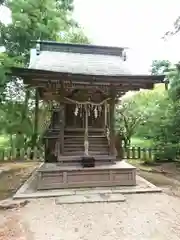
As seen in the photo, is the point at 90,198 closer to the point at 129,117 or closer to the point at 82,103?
the point at 82,103

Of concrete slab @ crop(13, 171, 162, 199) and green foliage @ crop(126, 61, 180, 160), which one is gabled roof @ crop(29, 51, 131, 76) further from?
concrete slab @ crop(13, 171, 162, 199)

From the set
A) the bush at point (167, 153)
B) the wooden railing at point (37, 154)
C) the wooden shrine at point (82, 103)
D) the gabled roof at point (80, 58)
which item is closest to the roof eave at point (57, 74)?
the wooden shrine at point (82, 103)

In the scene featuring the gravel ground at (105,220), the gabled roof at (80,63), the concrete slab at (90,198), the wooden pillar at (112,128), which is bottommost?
the gravel ground at (105,220)

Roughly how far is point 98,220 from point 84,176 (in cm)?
232

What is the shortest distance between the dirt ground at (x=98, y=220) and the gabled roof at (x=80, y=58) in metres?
3.68

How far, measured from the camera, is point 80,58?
28.5 feet

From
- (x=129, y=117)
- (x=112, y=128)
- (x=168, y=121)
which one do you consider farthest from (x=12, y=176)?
(x=129, y=117)

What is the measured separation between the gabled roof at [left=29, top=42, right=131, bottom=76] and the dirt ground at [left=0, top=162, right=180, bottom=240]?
3683mm

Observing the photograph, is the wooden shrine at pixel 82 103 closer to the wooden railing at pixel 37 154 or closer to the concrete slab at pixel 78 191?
the concrete slab at pixel 78 191

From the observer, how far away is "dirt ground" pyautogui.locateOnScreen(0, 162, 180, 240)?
380 cm

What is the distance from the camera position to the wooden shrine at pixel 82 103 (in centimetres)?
652

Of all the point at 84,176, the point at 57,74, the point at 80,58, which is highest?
the point at 80,58

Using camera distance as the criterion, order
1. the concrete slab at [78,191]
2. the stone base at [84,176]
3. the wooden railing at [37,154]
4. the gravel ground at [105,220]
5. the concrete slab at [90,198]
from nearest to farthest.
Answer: the gravel ground at [105,220] → the concrete slab at [90,198] → the concrete slab at [78,191] → the stone base at [84,176] → the wooden railing at [37,154]

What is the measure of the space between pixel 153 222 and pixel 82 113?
4.79 metres
